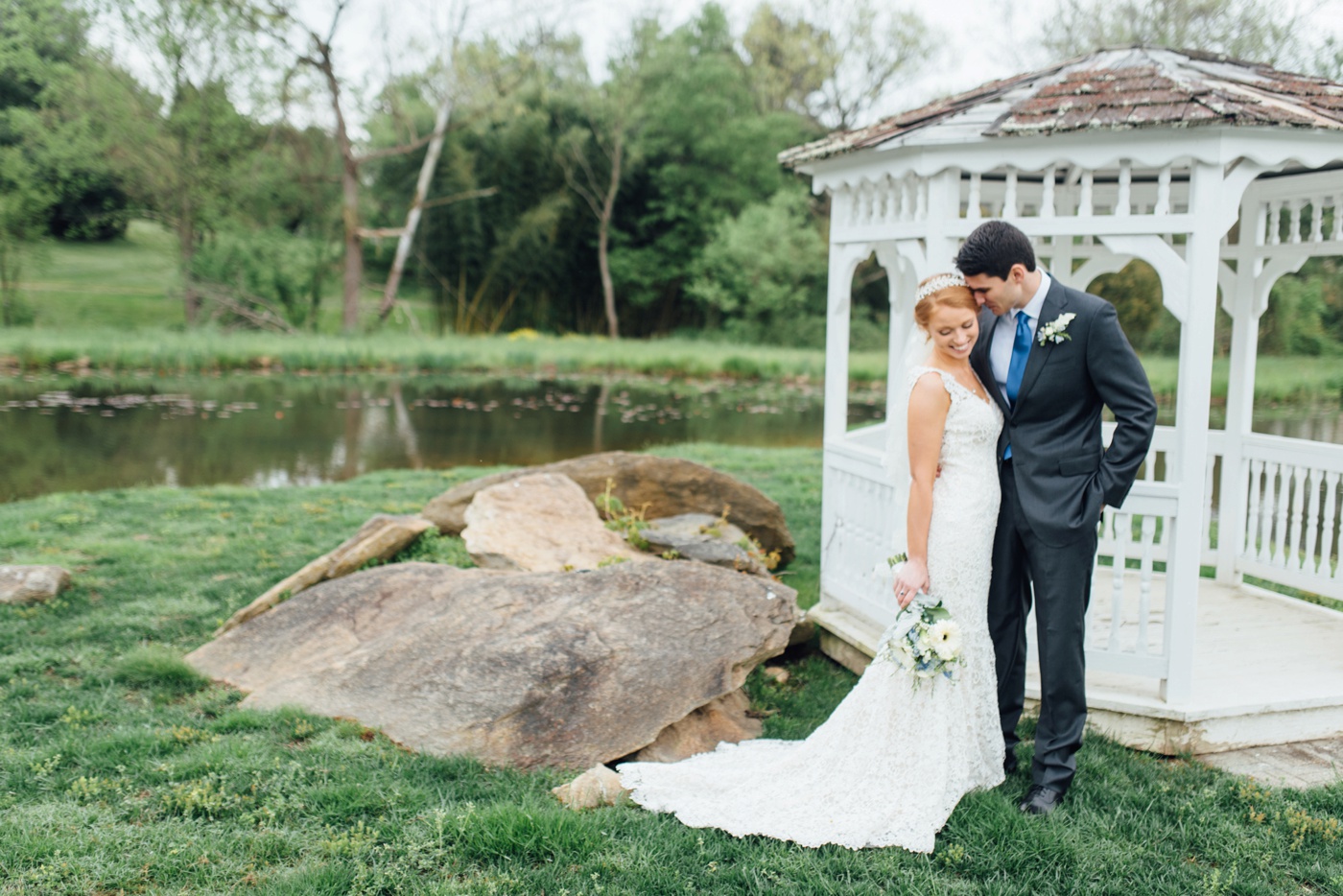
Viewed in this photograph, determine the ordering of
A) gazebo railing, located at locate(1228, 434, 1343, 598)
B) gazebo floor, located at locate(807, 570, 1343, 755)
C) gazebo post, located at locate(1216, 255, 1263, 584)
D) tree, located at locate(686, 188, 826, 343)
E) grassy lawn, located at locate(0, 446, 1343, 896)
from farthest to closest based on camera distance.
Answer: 1. tree, located at locate(686, 188, 826, 343)
2. gazebo post, located at locate(1216, 255, 1263, 584)
3. gazebo railing, located at locate(1228, 434, 1343, 598)
4. gazebo floor, located at locate(807, 570, 1343, 755)
5. grassy lawn, located at locate(0, 446, 1343, 896)

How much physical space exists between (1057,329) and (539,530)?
12.6 feet

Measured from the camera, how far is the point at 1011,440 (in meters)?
4.05

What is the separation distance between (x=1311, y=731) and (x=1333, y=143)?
8.89 feet

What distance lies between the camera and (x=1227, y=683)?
4.99 metres

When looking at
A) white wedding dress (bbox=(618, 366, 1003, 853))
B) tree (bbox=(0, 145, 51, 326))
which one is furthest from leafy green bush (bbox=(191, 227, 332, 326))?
white wedding dress (bbox=(618, 366, 1003, 853))

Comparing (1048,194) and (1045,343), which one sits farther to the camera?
(1048,194)

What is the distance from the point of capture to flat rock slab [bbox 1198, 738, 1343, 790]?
440 cm

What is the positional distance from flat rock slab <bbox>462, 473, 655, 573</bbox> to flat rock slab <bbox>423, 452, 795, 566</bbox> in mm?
246

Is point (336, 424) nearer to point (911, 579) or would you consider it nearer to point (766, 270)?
point (911, 579)

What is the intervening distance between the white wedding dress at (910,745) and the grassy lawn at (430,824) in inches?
4.8

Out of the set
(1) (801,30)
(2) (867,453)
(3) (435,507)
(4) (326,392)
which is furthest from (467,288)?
(2) (867,453)

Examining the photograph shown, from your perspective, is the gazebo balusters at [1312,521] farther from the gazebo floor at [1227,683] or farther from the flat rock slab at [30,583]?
the flat rock slab at [30,583]

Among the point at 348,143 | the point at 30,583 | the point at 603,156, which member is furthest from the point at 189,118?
the point at 30,583

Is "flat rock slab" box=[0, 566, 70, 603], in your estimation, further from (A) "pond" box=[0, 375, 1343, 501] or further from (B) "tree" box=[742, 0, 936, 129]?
(B) "tree" box=[742, 0, 936, 129]
